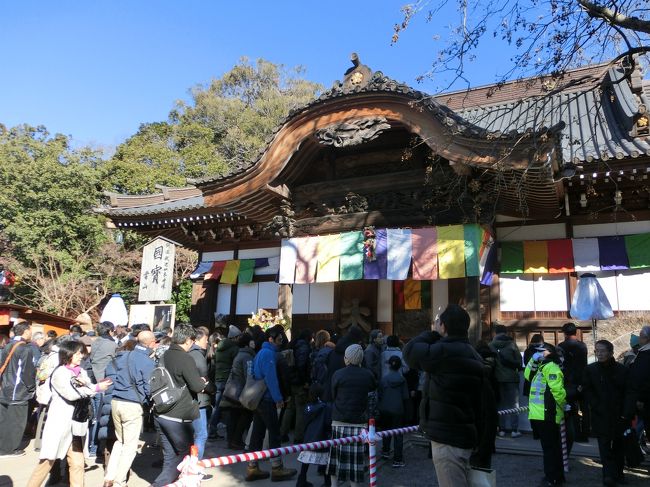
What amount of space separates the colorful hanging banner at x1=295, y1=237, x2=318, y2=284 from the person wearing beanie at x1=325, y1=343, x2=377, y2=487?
512 cm

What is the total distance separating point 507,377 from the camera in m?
7.61

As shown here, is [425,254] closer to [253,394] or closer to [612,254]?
[612,254]

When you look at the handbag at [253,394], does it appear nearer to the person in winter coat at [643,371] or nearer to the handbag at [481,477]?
the handbag at [481,477]

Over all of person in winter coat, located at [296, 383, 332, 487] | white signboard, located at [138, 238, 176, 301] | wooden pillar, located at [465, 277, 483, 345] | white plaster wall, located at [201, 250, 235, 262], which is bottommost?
person in winter coat, located at [296, 383, 332, 487]

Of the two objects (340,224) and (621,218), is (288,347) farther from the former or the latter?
(621,218)

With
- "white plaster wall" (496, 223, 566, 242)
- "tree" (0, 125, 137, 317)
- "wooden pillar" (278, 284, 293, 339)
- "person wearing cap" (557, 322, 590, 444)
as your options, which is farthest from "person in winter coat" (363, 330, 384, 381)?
"tree" (0, 125, 137, 317)

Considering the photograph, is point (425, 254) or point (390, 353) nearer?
point (390, 353)

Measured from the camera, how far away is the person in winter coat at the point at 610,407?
17.6ft

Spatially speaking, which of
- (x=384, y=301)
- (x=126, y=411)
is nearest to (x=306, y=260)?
(x=384, y=301)

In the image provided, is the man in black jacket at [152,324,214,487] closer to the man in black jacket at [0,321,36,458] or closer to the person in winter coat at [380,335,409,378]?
the person in winter coat at [380,335,409,378]

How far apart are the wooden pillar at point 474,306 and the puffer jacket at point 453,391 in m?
5.22

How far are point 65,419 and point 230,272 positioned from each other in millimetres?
8222

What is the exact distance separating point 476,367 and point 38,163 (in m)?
25.9

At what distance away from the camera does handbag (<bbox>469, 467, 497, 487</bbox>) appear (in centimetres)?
345
